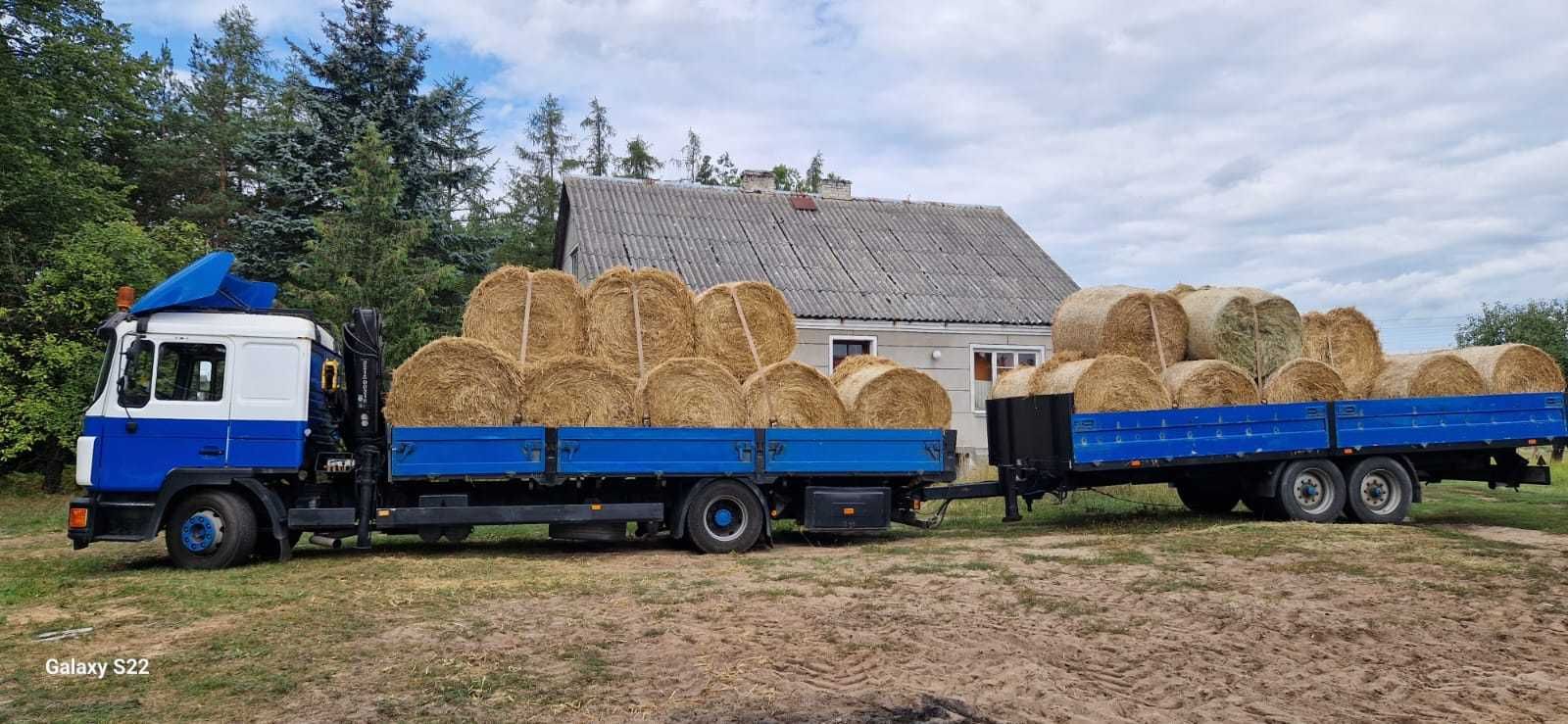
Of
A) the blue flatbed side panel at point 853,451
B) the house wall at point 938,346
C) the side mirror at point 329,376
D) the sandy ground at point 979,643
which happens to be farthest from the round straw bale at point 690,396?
the house wall at point 938,346

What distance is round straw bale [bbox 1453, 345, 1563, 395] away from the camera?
12.2m

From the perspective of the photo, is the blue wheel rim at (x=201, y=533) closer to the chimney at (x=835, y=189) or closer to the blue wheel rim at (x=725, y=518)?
the blue wheel rim at (x=725, y=518)

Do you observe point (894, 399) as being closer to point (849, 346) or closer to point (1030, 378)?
point (1030, 378)

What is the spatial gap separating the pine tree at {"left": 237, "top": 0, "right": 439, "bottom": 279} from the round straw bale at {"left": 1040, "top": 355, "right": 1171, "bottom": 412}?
16871 millimetres

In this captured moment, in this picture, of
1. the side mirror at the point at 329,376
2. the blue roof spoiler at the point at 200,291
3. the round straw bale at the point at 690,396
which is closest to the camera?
the blue roof spoiler at the point at 200,291

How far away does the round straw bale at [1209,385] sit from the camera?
1132 centimetres

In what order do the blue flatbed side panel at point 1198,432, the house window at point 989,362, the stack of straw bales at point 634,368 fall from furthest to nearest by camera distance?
the house window at point 989,362
the blue flatbed side panel at point 1198,432
the stack of straw bales at point 634,368

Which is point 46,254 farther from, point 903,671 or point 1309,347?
point 1309,347

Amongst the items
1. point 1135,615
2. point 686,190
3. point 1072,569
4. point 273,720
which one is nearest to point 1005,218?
point 686,190

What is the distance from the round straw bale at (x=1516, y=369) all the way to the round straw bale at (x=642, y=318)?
32.5 ft

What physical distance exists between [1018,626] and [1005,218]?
20.5 meters

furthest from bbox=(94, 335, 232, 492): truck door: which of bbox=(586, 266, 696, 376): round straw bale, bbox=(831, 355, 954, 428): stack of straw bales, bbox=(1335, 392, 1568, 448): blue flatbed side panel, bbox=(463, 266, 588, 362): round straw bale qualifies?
bbox=(1335, 392, 1568, 448): blue flatbed side panel

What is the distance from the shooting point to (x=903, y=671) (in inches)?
208

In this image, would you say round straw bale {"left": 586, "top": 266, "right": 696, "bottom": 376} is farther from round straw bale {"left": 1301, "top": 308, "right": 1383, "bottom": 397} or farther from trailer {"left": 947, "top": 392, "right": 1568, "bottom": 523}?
round straw bale {"left": 1301, "top": 308, "right": 1383, "bottom": 397}
